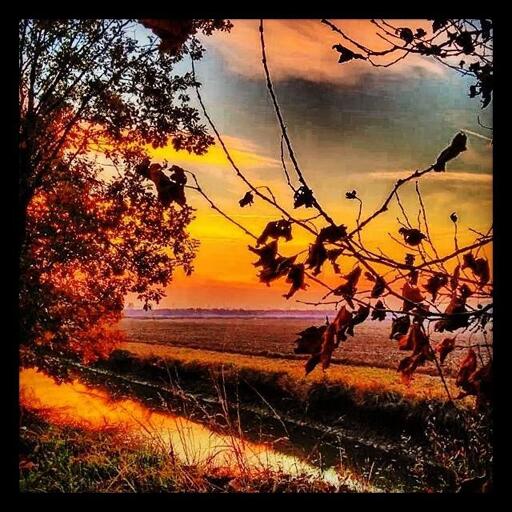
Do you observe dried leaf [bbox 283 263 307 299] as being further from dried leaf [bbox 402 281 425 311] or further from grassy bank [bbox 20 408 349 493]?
grassy bank [bbox 20 408 349 493]

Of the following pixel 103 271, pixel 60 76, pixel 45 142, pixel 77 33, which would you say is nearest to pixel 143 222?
pixel 103 271

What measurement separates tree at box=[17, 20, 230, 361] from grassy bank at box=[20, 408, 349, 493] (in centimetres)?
38

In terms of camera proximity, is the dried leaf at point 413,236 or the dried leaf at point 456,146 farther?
the dried leaf at point 413,236

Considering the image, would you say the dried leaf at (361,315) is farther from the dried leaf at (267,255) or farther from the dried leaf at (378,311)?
the dried leaf at (267,255)

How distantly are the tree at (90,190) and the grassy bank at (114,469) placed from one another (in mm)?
383

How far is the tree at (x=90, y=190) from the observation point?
277 centimetres

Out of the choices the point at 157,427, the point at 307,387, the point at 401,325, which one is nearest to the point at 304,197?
the point at 401,325

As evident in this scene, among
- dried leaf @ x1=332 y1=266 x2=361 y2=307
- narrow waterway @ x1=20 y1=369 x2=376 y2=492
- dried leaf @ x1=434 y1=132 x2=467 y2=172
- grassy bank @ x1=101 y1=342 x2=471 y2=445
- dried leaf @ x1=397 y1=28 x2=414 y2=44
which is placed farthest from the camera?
grassy bank @ x1=101 y1=342 x2=471 y2=445

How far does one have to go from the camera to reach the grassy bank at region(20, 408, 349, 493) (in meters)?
2.55

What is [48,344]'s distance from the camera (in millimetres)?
2975

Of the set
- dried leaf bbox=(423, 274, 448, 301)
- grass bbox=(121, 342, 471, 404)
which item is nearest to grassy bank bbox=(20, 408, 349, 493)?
grass bbox=(121, 342, 471, 404)

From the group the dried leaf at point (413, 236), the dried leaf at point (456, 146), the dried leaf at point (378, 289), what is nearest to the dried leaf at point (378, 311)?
the dried leaf at point (378, 289)
